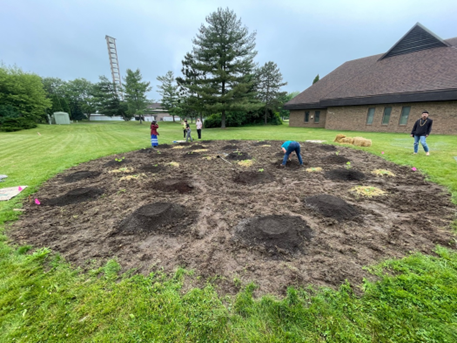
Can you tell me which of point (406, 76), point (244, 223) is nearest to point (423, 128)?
point (244, 223)

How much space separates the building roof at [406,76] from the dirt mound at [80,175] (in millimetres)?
20861

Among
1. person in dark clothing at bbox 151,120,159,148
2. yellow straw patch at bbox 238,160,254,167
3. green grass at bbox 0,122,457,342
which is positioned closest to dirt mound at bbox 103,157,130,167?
person in dark clothing at bbox 151,120,159,148

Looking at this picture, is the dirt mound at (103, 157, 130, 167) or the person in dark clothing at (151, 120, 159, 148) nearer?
the dirt mound at (103, 157, 130, 167)

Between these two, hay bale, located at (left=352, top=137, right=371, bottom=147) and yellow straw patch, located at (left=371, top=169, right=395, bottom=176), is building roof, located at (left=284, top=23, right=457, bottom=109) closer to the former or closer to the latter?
hay bale, located at (left=352, top=137, right=371, bottom=147)

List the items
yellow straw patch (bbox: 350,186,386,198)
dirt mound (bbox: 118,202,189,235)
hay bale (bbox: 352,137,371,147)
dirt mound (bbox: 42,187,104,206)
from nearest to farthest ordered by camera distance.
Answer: dirt mound (bbox: 118,202,189,235) → dirt mound (bbox: 42,187,104,206) → yellow straw patch (bbox: 350,186,386,198) → hay bale (bbox: 352,137,371,147)

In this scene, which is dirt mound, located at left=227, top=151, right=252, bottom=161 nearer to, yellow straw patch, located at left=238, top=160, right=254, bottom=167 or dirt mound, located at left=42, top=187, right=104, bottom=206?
yellow straw patch, located at left=238, top=160, right=254, bottom=167

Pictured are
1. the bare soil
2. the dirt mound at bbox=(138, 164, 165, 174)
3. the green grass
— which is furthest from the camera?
the dirt mound at bbox=(138, 164, 165, 174)

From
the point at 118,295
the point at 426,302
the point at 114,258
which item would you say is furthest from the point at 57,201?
the point at 426,302

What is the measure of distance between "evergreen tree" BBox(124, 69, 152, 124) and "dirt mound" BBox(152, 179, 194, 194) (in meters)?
35.1

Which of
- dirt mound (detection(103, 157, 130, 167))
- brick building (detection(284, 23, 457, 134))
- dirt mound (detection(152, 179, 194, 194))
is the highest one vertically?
brick building (detection(284, 23, 457, 134))

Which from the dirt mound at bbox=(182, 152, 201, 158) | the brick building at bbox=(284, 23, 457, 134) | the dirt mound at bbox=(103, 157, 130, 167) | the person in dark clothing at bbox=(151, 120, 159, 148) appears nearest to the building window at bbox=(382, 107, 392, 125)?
the brick building at bbox=(284, 23, 457, 134)

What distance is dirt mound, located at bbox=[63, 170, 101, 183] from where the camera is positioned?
5.61 m

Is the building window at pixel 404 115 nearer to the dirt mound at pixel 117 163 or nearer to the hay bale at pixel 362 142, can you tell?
the hay bale at pixel 362 142

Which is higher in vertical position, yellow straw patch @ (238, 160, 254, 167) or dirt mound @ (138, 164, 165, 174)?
yellow straw patch @ (238, 160, 254, 167)
